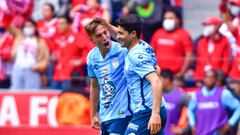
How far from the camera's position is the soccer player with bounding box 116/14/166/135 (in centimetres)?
1076

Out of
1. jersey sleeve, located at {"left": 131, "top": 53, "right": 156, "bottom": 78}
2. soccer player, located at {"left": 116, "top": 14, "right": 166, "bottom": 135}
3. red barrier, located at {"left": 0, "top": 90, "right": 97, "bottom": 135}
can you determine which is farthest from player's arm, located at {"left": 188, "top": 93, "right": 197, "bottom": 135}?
jersey sleeve, located at {"left": 131, "top": 53, "right": 156, "bottom": 78}

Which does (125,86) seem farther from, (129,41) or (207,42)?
(207,42)

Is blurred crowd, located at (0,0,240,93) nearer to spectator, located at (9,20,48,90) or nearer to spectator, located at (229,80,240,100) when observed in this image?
spectator, located at (9,20,48,90)

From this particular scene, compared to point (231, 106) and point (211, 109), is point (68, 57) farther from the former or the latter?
point (231, 106)

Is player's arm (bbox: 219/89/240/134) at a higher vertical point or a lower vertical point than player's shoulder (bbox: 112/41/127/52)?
lower

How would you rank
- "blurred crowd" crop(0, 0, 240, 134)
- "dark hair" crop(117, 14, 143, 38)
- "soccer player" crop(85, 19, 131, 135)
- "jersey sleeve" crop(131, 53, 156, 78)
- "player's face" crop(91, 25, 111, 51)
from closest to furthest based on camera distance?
"jersey sleeve" crop(131, 53, 156, 78)
"dark hair" crop(117, 14, 143, 38)
"player's face" crop(91, 25, 111, 51)
"soccer player" crop(85, 19, 131, 135)
"blurred crowd" crop(0, 0, 240, 134)

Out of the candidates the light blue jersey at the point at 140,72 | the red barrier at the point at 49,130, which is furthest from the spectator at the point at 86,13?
the light blue jersey at the point at 140,72

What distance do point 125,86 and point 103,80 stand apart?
10.5 inches

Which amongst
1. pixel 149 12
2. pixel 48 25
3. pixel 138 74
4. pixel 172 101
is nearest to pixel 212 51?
pixel 149 12

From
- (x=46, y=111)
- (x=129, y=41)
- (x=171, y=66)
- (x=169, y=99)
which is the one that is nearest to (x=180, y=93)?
(x=169, y=99)

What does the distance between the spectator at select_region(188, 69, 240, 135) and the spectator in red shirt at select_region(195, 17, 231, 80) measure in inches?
49.2

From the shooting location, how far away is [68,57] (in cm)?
1856

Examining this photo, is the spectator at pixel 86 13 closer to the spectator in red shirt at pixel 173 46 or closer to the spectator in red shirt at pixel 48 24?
the spectator in red shirt at pixel 48 24

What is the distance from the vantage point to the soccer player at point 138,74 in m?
10.8
